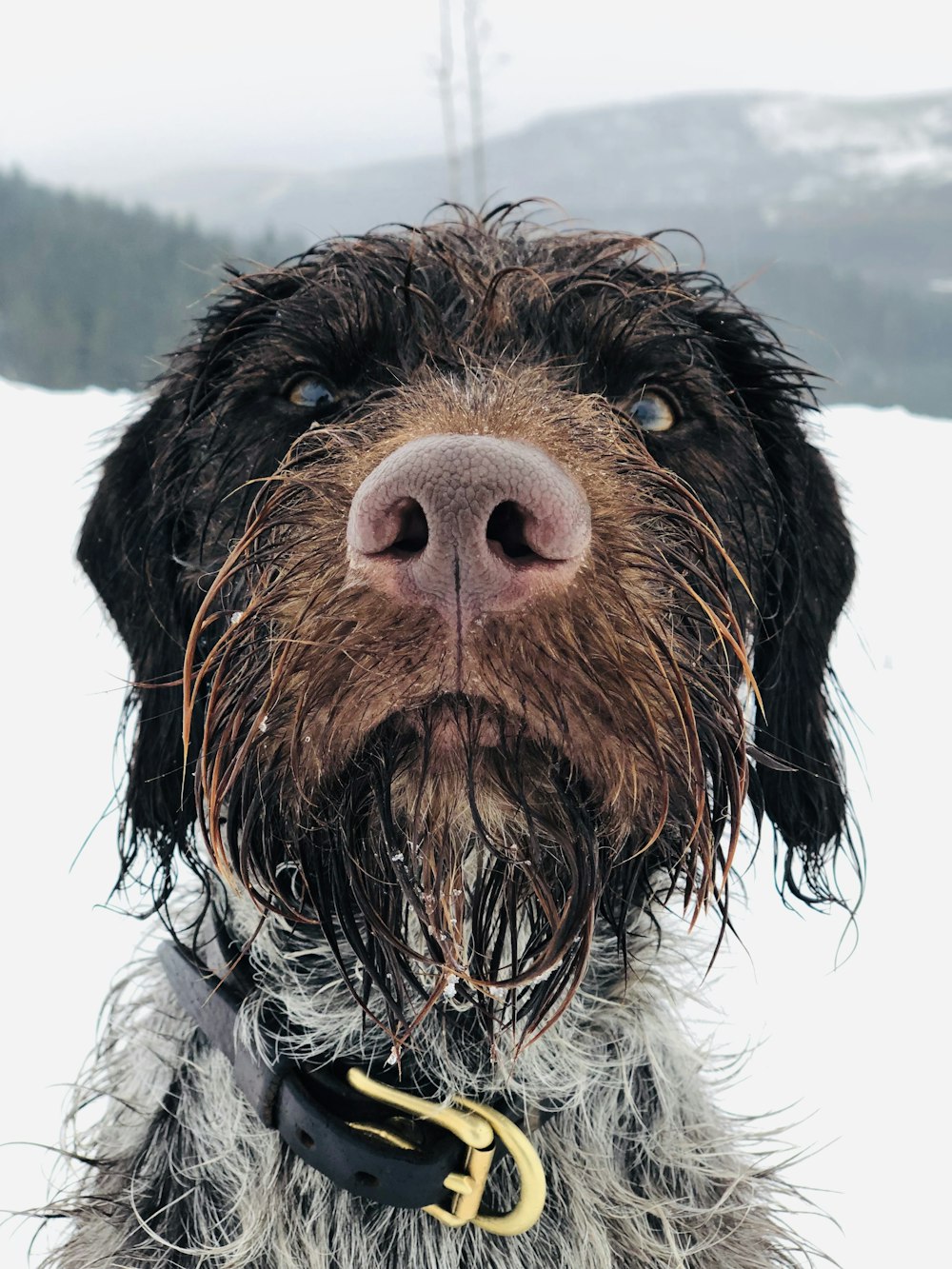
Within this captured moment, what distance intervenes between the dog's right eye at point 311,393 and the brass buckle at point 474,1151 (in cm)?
119

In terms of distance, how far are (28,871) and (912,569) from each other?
5463mm

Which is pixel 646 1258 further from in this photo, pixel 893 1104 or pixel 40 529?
pixel 40 529

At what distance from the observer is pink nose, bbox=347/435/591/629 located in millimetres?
1140

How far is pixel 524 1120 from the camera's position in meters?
1.95

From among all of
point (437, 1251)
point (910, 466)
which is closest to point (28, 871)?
point (437, 1251)

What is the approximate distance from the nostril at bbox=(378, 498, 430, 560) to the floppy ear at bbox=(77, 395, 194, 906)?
947 millimetres

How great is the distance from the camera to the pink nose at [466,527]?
114 centimetres

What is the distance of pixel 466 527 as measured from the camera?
114 centimetres

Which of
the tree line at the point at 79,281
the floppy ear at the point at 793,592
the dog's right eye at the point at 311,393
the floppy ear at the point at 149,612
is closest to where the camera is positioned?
the dog's right eye at the point at 311,393

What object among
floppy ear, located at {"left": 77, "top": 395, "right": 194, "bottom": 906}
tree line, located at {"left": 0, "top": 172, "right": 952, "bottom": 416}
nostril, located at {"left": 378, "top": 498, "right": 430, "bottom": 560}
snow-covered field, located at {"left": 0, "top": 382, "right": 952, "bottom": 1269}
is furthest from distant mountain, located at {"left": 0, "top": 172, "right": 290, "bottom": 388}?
nostril, located at {"left": 378, "top": 498, "right": 430, "bottom": 560}

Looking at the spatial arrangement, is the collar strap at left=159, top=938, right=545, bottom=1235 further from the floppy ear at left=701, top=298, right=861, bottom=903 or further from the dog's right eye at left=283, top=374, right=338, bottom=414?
the dog's right eye at left=283, top=374, right=338, bottom=414

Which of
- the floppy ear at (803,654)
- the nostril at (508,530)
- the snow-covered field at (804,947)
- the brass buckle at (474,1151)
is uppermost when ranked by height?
the nostril at (508,530)

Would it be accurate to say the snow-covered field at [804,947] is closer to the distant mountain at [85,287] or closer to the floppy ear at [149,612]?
the floppy ear at [149,612]

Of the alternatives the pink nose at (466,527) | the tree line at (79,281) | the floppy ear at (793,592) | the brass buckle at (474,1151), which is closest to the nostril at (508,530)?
the pink nose at (466,527)
